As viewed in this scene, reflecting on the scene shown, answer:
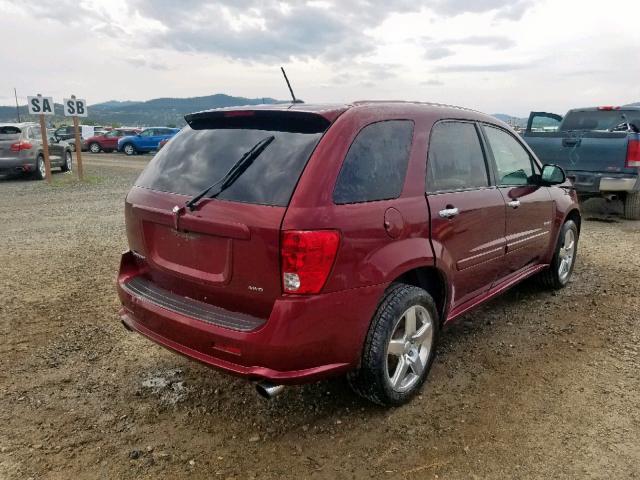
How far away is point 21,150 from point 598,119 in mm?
14630

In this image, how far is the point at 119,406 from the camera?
10.3ft

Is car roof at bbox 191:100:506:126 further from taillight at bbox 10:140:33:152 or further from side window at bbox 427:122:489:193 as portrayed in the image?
taillight at bbox 10:140:33:152

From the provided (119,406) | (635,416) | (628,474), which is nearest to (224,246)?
(119,406)

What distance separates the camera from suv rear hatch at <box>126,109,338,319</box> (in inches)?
99.3

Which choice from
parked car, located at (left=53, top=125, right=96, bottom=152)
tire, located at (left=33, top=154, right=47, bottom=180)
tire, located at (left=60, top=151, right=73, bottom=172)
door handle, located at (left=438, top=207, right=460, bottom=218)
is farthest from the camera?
parked car, located at (left=53, top=125, right=96, bottom=152)

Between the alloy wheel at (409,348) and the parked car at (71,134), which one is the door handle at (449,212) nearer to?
the alloy wheel at (409,348)

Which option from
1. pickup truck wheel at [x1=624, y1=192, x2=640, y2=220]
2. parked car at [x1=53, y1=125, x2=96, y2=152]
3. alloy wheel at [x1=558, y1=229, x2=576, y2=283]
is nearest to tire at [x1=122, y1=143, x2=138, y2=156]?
parked car at [x1=53, y1=125, x2=96, y2=152]

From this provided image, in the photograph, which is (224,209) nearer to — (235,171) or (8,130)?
(235,171)

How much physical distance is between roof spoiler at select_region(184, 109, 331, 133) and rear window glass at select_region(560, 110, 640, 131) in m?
9.06

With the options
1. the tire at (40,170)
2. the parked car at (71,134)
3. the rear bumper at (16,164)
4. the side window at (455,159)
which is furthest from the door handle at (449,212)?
the parked car at (71,134)

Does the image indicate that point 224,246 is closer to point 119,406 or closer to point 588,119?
point 119,406

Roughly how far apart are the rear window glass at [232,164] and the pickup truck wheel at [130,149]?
2841 cm

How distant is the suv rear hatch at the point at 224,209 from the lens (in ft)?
8.27

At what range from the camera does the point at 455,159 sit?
3494 mm
